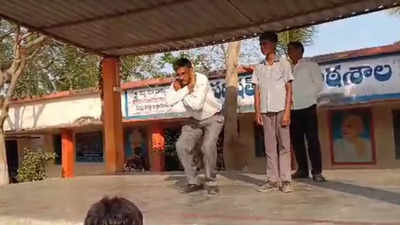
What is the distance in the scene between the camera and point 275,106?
21.1 feet

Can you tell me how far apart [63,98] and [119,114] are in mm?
9251

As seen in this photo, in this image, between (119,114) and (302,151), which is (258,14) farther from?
(119,114)

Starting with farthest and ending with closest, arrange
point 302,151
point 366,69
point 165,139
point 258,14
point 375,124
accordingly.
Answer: point 165,139, point 375,124, point 366,69, point 258,14, point 302,151

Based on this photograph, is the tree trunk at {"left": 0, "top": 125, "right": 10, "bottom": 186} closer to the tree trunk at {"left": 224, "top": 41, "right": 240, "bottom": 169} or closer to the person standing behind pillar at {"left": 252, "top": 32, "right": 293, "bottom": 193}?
the tree trunk at {"left": 224, "top": 41, "right": 240, "bottom": 169}

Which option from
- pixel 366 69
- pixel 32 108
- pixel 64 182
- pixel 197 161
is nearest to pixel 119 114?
pixel 64 182

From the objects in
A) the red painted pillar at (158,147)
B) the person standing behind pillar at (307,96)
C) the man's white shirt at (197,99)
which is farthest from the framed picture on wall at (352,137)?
the man's white shirt at (197,99)

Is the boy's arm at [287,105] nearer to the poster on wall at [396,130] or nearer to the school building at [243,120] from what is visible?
the school building at [243,120]

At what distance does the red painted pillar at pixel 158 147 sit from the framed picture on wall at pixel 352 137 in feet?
19.7

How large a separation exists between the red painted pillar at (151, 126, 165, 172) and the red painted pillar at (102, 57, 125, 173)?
26.1 feet

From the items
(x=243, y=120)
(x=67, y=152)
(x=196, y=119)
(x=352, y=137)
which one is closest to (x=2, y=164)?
(x=67, y=152)

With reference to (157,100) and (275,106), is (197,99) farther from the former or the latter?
(157,100)

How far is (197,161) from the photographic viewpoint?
7.01 meters

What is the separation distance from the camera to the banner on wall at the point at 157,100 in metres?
15.2

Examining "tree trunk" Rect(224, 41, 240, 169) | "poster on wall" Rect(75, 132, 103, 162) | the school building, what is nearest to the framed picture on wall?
the school building
